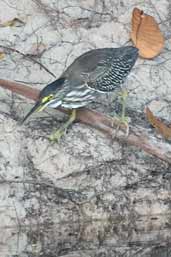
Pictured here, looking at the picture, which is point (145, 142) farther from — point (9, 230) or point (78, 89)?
point (9, 230)

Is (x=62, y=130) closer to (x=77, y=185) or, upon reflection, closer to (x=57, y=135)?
(x=57, y=135)

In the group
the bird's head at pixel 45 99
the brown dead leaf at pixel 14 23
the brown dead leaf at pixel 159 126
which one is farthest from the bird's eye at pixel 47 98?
the brown dead leaf at pixel 14 23

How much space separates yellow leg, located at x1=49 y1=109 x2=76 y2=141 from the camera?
834cm

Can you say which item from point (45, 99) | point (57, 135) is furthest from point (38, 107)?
point (57, 135)

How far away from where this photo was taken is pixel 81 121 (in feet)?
27.9

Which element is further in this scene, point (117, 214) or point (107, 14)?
point (107, 14)

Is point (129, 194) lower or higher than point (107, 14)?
lower

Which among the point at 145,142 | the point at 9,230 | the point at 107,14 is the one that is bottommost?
the point at 9,230

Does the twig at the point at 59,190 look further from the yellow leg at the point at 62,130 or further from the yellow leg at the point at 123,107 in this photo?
the yellow leg at the point at 123,107

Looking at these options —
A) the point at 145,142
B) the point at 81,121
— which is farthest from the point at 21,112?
the point at 145,142

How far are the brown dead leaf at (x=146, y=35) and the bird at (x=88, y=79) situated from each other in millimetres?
631

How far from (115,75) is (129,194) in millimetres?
1003

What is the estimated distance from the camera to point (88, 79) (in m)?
8.37

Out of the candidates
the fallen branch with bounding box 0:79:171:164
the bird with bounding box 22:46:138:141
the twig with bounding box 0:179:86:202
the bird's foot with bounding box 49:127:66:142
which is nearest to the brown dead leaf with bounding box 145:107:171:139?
the fallen branch with bounding box 0:79:171:164
